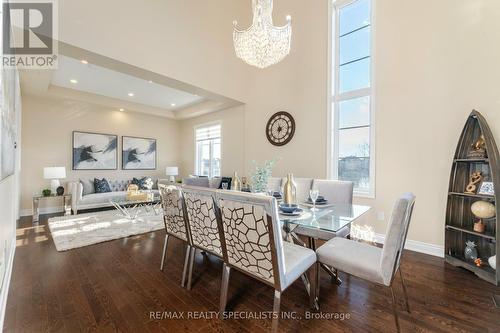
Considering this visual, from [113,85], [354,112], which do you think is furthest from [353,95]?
[113,85]

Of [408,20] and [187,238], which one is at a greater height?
[408,20]

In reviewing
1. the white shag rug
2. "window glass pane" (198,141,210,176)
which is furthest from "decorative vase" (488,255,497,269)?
"window glass pane" (198,141,210,176)

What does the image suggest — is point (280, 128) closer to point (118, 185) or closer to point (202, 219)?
point (202, 219)

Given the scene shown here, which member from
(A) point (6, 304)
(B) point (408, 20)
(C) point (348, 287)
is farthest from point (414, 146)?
(A) point (6, 304)

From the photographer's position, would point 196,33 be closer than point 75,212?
Yes

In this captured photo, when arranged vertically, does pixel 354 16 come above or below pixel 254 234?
above

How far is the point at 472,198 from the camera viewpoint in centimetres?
242

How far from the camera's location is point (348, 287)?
79.7 inches

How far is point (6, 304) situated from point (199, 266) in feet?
5.30

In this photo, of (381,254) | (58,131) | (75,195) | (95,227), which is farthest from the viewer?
(58,131)

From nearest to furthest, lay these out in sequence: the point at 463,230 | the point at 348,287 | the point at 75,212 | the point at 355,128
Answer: the point at 348,287
the point at 463,230
the point at 355,128
the point at 75,212

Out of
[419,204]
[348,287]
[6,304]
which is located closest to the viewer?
[6,304]

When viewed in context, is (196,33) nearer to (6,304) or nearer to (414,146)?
(414,146)

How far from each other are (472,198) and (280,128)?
302cm
